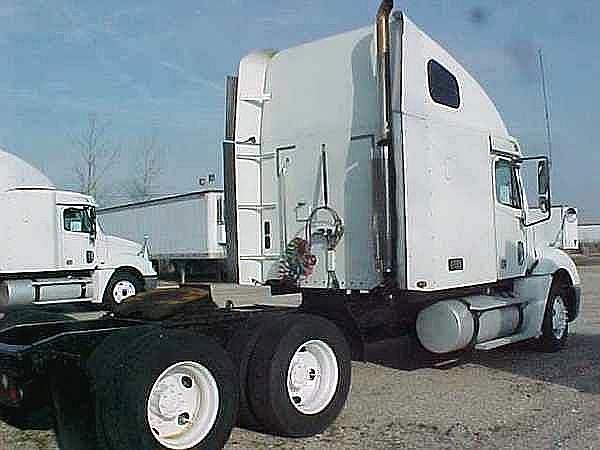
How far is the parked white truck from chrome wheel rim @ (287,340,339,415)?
1259cm

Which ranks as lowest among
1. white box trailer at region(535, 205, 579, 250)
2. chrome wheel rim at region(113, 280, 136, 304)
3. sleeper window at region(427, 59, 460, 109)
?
chrome wheel rim at region(113, 280, 136, 304)

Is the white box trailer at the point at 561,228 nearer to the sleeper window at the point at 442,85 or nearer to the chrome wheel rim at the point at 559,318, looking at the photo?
the chrome wheel rim at the point at 559,318

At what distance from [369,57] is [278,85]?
1351 millimetres

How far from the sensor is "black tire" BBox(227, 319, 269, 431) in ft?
20.6

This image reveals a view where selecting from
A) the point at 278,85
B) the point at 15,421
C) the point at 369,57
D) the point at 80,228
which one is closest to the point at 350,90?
the point at 369,57

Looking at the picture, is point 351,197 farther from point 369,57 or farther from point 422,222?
point 369,57

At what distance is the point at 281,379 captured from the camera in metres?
6.28

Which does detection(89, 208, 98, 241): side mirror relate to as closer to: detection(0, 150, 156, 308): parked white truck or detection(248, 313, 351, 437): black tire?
detection(0, 150, 156, 308): parked white truck

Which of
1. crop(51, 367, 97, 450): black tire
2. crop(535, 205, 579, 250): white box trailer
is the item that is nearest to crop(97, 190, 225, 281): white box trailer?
crop(535, 205, 579, 250): white box trailer

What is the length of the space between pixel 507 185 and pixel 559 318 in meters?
2.13

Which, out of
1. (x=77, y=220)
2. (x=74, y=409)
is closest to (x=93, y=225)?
(x=77, y=220)

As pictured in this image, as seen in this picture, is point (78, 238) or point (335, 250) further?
point (78, 238)

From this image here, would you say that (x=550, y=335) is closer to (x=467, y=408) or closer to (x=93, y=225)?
(x=467, y=408)

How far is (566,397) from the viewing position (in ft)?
25.4
